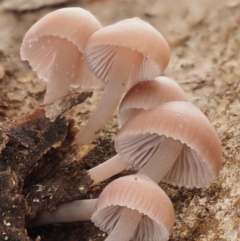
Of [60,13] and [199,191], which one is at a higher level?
Answer: [60,13]

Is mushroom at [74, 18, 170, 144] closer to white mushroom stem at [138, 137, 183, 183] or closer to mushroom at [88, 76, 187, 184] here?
mushroom at [88, 76, 187, 184]

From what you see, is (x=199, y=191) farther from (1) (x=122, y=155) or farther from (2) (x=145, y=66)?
(2) (x=145, y=66)

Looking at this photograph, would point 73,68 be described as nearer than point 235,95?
Yes

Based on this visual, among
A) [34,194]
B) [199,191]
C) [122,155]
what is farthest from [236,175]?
[34,194]

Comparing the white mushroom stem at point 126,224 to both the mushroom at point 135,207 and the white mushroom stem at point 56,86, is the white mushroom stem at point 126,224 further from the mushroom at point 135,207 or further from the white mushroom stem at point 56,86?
the white mushroom stem at point 56,86

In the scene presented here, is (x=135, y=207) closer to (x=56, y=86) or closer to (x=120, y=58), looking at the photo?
(x=120, y=58)

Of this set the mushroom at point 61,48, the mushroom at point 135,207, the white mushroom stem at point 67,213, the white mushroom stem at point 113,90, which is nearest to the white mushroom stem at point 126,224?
the mushroom at point 135,207

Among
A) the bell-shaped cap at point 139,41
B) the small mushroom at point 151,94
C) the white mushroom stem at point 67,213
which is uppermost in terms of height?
the bell-shaped cap at point 139,41
